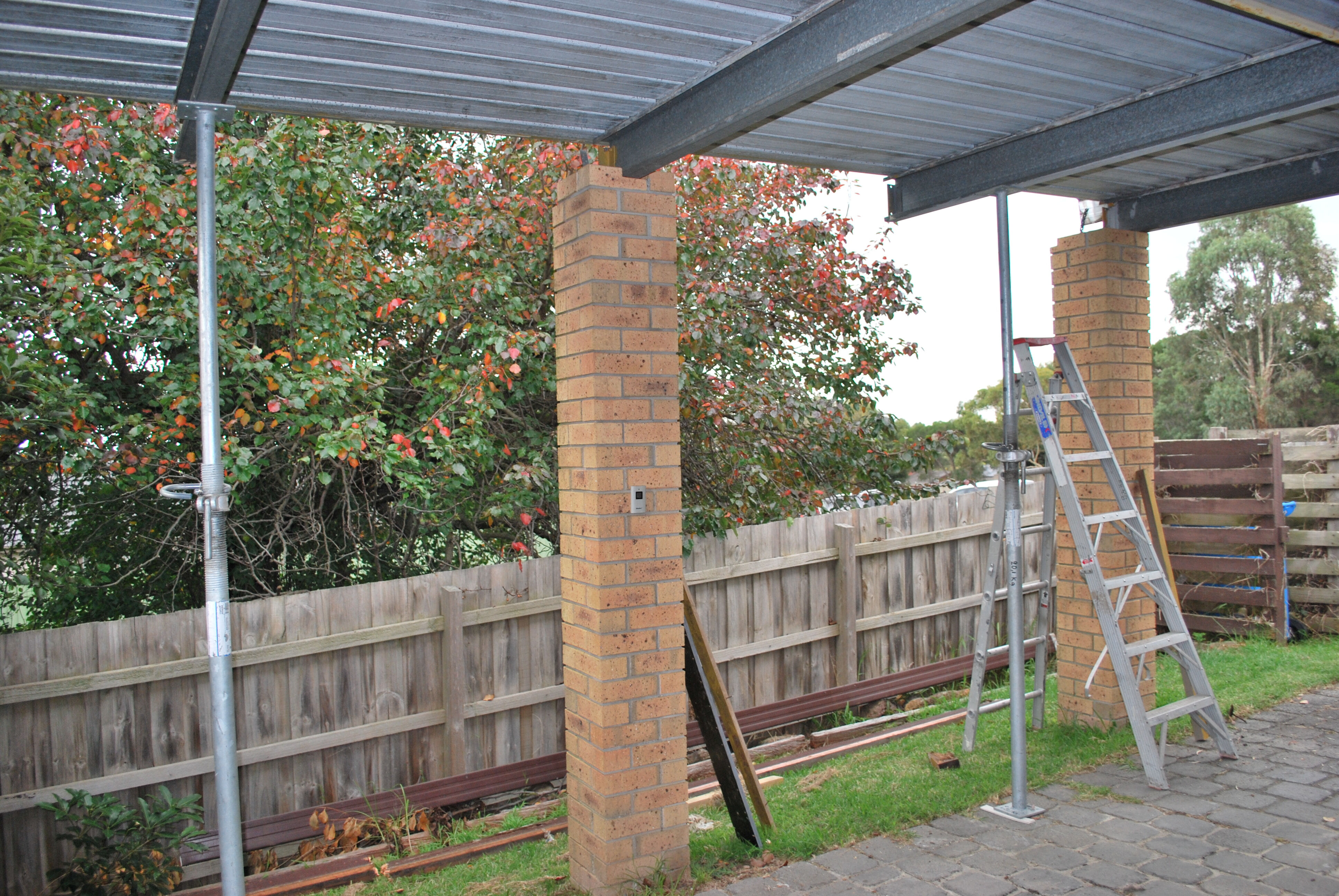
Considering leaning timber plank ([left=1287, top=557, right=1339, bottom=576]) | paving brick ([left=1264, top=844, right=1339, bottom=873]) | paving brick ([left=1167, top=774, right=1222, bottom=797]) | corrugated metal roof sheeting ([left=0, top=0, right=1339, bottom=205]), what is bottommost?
paving brick ([left=1167, top=774, right=1222, bottom=797])

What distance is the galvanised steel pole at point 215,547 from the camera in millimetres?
2814

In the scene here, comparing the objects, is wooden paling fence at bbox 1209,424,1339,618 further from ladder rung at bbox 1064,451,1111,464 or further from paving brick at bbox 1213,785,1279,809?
paving brick at bbox 1213,785,1279,809

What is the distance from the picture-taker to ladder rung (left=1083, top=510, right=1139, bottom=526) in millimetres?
5031

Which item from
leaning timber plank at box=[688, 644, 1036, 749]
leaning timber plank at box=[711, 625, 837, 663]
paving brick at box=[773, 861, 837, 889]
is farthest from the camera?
leaning timber plank at box=[711, 625, 837, 663]

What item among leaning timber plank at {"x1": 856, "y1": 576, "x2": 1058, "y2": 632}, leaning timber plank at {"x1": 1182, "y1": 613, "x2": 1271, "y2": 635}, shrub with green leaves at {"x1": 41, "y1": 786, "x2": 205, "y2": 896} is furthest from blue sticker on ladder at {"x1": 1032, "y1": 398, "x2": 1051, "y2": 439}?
leaning timber plank at {"x1": 1182, "y1": 613, "x2": 1271, "y2": 635}

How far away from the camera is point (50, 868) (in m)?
4.32

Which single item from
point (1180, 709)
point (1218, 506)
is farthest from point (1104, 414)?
point (1218, 506)

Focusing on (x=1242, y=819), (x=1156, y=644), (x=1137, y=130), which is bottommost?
(x=1242, y=819)

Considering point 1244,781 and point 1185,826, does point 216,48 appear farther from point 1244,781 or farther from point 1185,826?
point 1244,781

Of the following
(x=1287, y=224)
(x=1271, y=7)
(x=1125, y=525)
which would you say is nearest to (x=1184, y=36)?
(x=1271, y=7)

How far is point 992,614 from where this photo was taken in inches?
222

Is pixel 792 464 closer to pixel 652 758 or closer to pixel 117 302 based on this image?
pixel 652 758

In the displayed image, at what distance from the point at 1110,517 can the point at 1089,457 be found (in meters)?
0.36

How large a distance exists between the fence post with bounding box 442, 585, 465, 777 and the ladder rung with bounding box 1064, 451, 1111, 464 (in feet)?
12.0
